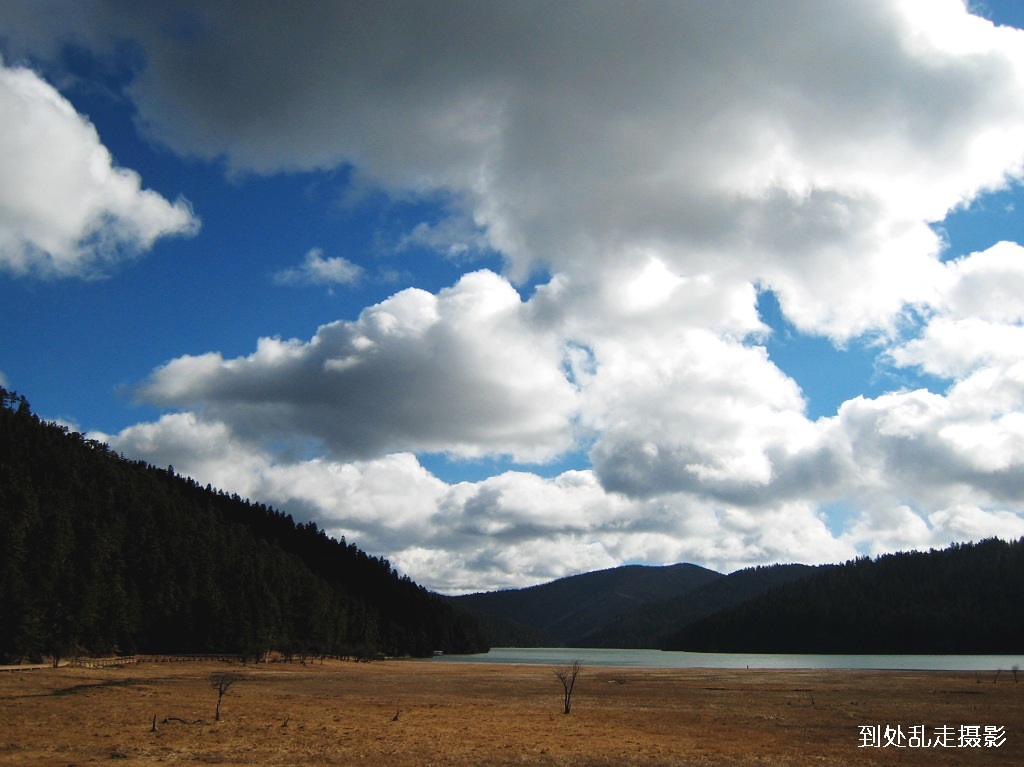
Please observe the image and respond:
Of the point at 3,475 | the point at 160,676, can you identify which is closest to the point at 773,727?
the point at 160,676

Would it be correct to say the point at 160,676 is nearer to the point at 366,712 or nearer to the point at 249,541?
the point at 366,712

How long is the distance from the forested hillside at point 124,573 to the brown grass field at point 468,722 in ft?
56.9

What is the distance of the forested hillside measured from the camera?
82188 millimetres

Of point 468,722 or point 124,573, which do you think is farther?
point 124,573

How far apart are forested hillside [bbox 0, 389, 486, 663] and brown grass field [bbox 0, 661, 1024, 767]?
682 inches

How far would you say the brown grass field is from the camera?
30234 millimetres

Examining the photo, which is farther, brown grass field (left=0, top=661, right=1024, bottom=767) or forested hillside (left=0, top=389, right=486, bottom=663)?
forested hillside (left=0, top=389, right=486, bottom=663)

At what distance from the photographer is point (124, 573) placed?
361ft

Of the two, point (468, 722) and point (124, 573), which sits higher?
point (124, 573)

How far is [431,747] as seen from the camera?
32875 millimetres

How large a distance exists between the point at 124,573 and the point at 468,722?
89881 millimetres

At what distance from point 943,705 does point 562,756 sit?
123 ft

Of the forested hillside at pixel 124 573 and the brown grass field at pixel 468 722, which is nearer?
the brown grass field at pixel 468 722

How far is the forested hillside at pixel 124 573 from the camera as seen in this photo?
82188 mm
